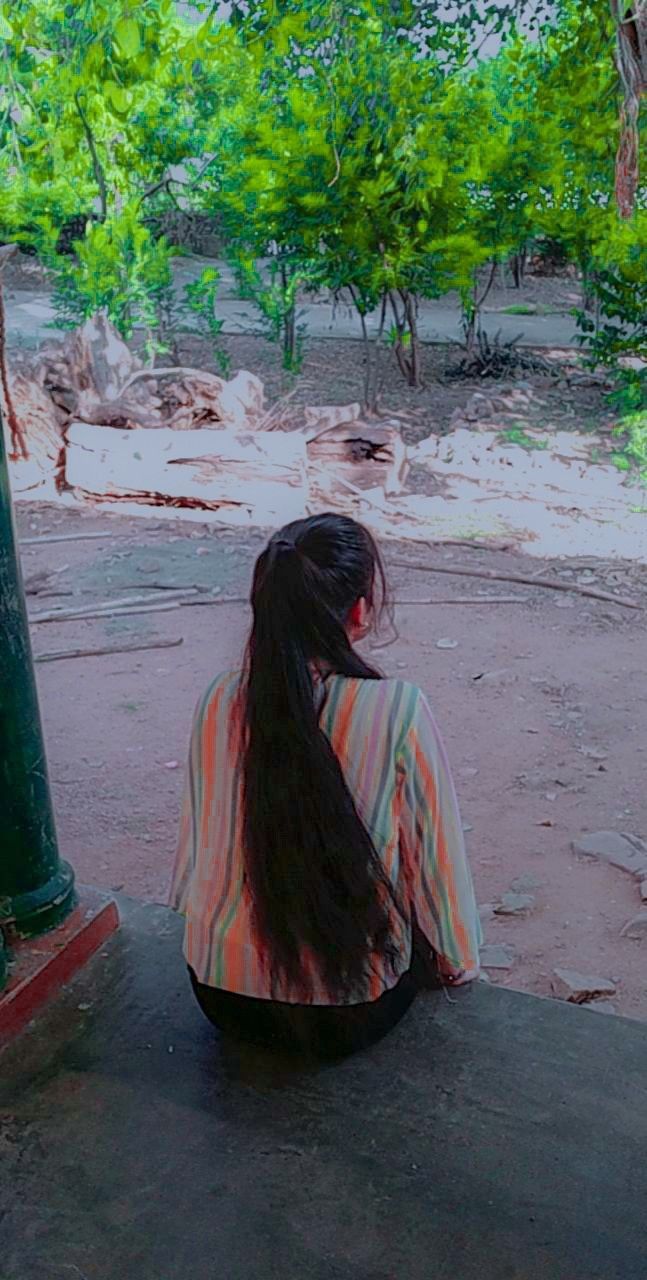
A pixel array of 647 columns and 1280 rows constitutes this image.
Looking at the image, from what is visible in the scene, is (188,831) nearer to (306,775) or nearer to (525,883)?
(306,775)

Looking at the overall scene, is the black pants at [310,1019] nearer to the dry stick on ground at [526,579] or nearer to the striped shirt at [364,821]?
the striped shirt at [364,821]

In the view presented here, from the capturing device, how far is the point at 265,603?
144cm

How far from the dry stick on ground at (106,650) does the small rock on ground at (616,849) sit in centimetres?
204

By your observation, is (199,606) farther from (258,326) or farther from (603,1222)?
(603,1222)

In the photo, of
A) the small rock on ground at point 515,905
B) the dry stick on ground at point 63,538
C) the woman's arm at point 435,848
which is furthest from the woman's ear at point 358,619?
the dry stick on ground at point 63,538

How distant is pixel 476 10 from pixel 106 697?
383 cm

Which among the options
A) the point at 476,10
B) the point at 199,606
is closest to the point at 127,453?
the point at 199,606

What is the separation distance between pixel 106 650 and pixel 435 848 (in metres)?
3.15

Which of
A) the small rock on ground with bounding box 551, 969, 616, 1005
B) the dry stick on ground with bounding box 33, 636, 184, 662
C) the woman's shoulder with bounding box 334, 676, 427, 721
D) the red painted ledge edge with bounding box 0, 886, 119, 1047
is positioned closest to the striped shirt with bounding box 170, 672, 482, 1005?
the woman's shoulder with bounding box 334, 676, 427, 721

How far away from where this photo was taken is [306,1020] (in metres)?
1.57

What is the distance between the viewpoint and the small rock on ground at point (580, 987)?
2.47 metres

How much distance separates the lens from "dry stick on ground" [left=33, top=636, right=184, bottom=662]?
4.49 metres

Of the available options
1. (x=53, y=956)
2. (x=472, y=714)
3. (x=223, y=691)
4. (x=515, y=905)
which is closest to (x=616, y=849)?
(x=515, y=905)

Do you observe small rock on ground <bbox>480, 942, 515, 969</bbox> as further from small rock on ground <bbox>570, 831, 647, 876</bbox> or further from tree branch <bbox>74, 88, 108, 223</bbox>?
tree branch <bbox>74, 88, 108, 223</bbox>
